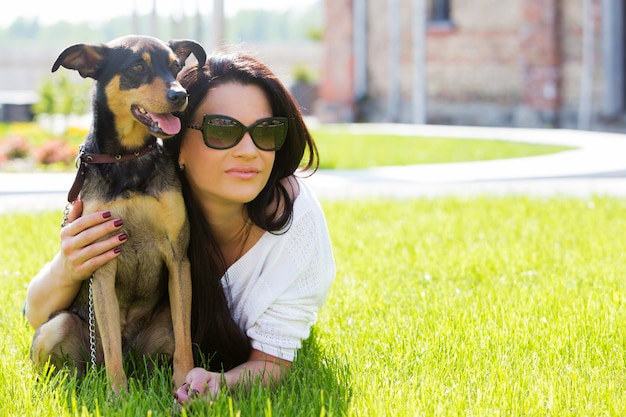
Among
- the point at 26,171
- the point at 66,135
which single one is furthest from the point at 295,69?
the point at 26,171

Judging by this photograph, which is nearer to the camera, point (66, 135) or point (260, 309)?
point (260, 309)

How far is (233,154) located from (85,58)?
0.65 m

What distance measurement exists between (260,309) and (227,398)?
43 cm

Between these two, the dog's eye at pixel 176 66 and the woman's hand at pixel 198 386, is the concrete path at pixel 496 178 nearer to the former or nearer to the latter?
the dog's eye at pixel 176 66

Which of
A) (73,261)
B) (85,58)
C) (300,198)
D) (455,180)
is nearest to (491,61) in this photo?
(455,180)

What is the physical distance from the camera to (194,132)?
3.28 m

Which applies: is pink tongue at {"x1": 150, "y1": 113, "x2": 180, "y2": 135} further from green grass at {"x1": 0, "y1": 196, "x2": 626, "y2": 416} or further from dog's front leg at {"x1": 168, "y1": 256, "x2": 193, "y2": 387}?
green grass at {"x1": 0, "y1": 196, "x2": 626, "y2": 416}

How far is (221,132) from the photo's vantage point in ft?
10.5

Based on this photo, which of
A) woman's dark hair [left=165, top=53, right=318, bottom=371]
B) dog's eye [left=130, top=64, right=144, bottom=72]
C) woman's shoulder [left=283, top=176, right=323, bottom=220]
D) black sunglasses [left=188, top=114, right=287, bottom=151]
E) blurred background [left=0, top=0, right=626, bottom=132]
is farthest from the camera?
blurred background [left=0, top=0, right=626, bottom=132]

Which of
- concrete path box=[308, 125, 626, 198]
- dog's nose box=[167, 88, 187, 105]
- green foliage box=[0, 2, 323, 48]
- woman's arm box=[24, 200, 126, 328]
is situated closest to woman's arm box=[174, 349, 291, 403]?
woman's arm box=[24, 200, 126, 328]

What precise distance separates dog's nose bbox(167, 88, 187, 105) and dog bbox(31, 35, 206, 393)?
0.18ft

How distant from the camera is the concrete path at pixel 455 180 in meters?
8.84

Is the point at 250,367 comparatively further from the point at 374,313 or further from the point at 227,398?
the point at 374,313

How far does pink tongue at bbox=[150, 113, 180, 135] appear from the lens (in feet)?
9.81
